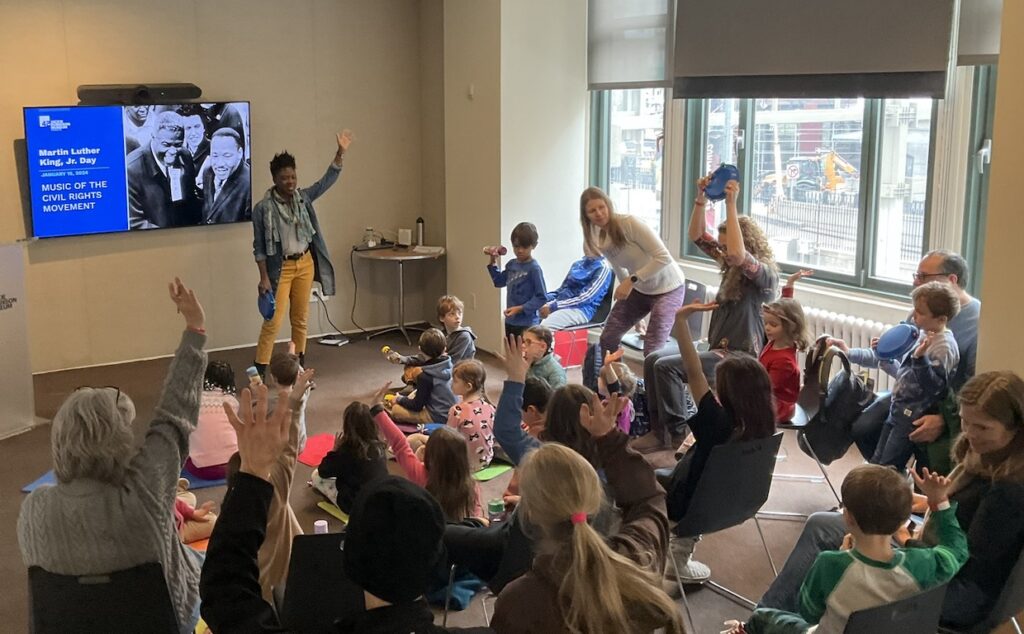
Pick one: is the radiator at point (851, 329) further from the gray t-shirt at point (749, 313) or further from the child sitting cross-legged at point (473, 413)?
the child sitting cross-legged at point (473, 413)

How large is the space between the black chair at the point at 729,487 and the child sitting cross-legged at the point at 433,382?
2280 millimetres

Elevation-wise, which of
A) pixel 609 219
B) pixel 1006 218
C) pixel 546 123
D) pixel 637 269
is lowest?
pixel 637 269

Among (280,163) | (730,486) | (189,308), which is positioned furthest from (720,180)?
(189,308)

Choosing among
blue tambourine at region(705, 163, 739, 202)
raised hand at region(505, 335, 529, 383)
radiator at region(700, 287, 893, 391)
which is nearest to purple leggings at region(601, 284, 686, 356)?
blue tambourine at region(705, 163, 739, 202)

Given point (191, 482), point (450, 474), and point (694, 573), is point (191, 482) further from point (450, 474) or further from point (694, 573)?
point (694, 573)

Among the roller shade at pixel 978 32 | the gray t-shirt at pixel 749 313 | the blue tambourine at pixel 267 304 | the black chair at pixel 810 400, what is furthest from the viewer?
the blue tambourine at pixel 267 304

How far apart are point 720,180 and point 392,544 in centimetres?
420

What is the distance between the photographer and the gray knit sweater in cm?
259

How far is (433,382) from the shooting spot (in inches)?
224

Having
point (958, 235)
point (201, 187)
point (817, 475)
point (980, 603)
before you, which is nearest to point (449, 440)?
point (980, 603)

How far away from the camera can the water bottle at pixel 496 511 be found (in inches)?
183

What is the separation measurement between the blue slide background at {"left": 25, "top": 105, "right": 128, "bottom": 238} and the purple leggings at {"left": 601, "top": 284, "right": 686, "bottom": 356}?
11.8 feet

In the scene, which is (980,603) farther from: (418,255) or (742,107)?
(418,255)

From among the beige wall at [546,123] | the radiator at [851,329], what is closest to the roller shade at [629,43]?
the beige wall at [546,123]
